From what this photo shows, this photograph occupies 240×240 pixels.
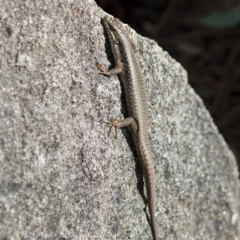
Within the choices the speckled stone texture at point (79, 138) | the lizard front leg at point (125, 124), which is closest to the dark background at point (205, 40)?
the speckled stone texture at point (79, 138)

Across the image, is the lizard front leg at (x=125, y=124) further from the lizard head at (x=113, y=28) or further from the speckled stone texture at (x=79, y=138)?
the lizard head at (x=113, y=28)

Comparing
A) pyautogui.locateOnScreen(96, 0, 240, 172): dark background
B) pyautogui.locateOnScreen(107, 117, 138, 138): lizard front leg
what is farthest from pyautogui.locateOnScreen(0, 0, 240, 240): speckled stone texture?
pyautogui.locateOnScreen(96, 0, 240, 172): dark background

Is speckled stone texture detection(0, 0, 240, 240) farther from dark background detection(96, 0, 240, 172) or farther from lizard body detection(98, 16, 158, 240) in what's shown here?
dark background detection(96, 0, 240, 172)

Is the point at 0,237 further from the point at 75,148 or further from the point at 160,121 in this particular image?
the point at 160,121

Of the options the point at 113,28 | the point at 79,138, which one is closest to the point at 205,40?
the point at 113,28

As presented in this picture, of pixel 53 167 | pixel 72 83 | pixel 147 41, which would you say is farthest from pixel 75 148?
pixel 147 41

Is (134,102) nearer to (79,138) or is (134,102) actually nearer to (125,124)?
(125,124)

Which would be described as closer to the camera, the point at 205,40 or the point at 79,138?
the point at 79,138

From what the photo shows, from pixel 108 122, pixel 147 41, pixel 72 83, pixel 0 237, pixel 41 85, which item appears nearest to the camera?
pixel 0 237
